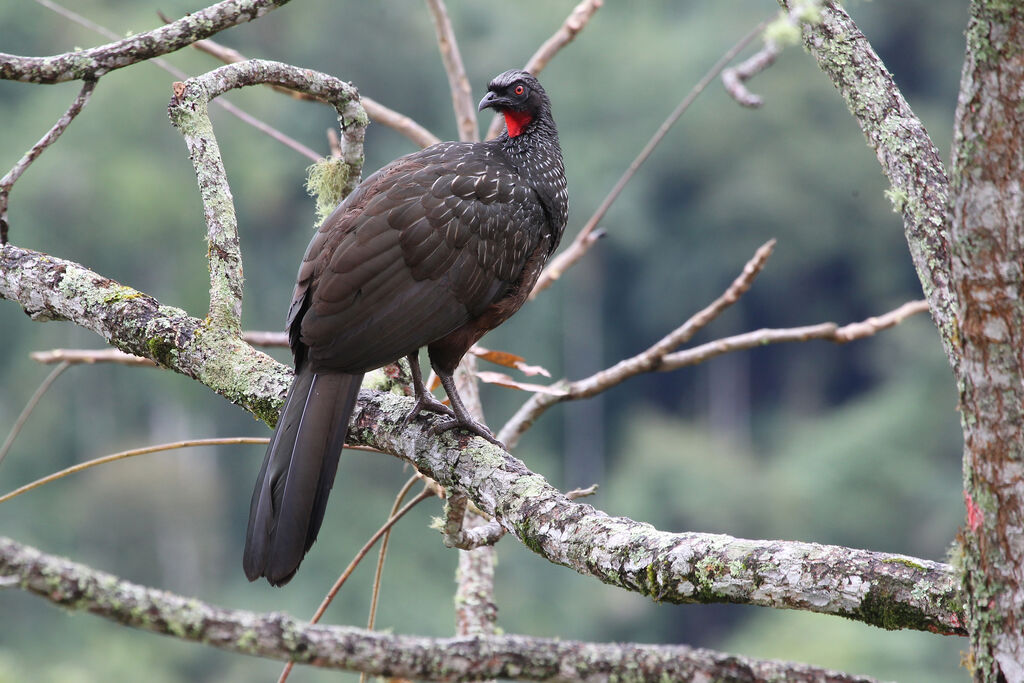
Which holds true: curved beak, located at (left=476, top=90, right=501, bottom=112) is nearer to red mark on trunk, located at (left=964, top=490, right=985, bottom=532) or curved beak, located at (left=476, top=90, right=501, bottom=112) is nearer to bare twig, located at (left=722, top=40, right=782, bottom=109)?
bare twig, located at (left=722, top=40, right=782, bottom=109)

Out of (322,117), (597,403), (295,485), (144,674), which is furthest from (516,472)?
(597,403)

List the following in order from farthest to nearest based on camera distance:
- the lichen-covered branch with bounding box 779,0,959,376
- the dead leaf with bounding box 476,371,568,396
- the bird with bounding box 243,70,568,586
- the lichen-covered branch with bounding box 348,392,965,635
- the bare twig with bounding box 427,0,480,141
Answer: the bare twig with bounding box 427,0,480,141 → the dead leaf with bounding box 476,371,568,396 → the bird with bounding box 243,70,568,586 → the lichen-covered branch with bounding box 779,0,959,376 → the lichen-covered branch with bounding box 348,392,965,635

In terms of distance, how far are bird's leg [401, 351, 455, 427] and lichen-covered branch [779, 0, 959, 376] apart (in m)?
1.15

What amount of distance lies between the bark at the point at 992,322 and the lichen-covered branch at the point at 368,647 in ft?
0.60

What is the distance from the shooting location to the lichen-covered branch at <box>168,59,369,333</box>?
2.43 metres

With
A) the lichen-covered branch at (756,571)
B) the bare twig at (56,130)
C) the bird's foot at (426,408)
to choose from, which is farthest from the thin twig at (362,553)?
the bare twig at (56,130)

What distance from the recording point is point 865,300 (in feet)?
157

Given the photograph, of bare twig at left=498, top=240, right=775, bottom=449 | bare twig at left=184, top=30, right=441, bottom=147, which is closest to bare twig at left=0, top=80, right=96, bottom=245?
bare twig at left=184, top=30, right=441, bottom=147

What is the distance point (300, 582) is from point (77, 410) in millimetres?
11133

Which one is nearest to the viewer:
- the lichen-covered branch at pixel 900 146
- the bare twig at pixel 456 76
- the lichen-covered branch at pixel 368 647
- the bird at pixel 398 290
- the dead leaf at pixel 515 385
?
the lichen-covered branch at pixel 368 647

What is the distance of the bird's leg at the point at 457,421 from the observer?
239 centimetres

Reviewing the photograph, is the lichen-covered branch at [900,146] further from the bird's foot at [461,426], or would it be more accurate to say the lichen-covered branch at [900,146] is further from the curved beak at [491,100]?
the curved beak at [491,100]

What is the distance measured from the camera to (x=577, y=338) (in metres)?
46.3

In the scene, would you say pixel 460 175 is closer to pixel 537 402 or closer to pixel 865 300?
pixel 537 402
